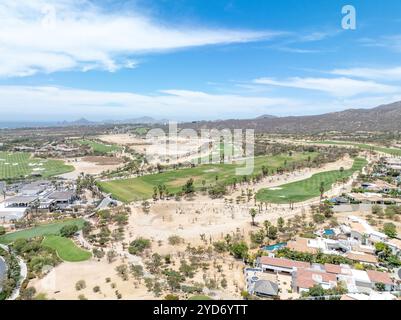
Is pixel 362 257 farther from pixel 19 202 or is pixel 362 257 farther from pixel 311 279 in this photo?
pixel 19 202

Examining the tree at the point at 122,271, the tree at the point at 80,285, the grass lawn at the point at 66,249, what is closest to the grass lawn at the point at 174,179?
the grass lawn at the point at 66,249

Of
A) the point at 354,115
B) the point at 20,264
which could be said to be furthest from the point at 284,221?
the point at 354,115

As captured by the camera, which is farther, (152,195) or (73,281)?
(152,195)

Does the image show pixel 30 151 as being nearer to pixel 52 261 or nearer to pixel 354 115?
pixel 52 261

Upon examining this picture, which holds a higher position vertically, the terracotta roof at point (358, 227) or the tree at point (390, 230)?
the tree at point (390, 230)

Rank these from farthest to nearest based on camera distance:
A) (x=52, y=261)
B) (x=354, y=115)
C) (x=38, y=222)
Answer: (x=354, y=115) → (x=38, y=222) → (x=52, y=261)

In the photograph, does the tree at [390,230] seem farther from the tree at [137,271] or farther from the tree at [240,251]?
the tree at [137,271]
